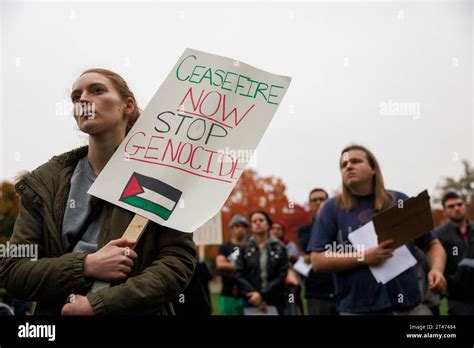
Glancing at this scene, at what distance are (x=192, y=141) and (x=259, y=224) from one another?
395 centimetres

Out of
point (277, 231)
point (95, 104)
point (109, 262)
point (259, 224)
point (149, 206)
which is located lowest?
point (109, 262)

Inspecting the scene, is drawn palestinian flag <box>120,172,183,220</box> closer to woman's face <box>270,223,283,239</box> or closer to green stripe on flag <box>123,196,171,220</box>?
green stripe on flag <box>123,196,171,220</box>

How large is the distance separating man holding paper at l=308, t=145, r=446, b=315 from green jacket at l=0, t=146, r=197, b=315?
1.49m

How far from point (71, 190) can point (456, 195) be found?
4476mm

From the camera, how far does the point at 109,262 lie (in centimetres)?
228

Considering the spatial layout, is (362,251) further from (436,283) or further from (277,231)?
(277,231)

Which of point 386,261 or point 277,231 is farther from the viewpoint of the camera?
point 277,231

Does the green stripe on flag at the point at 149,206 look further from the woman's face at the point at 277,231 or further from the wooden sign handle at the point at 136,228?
the woman's face at the point at 277,231

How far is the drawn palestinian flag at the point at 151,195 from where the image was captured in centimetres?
247

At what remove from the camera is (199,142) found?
2.66 meters

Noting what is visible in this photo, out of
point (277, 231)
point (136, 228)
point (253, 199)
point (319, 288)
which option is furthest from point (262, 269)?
point (253, 199)

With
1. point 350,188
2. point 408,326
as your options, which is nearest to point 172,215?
point 408,326

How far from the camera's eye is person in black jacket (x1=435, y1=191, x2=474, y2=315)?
5.52 m

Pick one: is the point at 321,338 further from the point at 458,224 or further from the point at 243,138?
the point at 458,224
